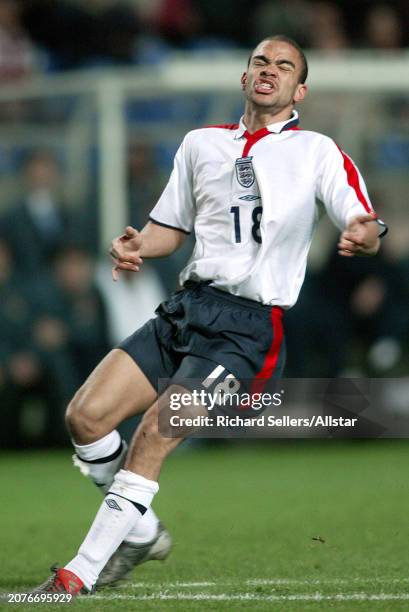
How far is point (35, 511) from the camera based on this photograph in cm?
841

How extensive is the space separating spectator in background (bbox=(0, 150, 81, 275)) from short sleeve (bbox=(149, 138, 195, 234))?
6.19m

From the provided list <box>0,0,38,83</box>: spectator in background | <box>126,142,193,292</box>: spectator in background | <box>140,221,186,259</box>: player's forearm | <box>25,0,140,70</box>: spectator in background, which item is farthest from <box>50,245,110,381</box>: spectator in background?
<box>140,221,186,259</box>: player's forearm

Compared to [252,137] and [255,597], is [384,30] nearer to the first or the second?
[252,137]

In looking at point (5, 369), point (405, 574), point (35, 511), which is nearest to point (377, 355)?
point (5, 369)

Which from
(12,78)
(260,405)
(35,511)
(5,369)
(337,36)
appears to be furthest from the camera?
(337,36)

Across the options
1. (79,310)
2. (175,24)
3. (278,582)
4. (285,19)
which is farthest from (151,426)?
(175,24)

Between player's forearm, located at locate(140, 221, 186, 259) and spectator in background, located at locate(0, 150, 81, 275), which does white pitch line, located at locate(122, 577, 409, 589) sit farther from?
spectator in background, located at locate(0, 150, 81, 275)

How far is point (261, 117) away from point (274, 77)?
0.18 meters

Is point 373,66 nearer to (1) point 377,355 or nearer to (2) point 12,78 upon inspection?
(1) point 377,355

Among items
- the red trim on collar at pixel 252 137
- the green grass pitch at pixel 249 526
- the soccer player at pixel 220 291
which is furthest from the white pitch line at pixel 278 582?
the red trim on collar at pixel 252 137

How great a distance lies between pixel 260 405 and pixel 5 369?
6602 millimetres

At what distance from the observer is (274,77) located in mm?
5602

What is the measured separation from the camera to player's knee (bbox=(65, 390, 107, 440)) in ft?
17.4

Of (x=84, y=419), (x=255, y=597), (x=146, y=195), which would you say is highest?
(x=84, y=419)
